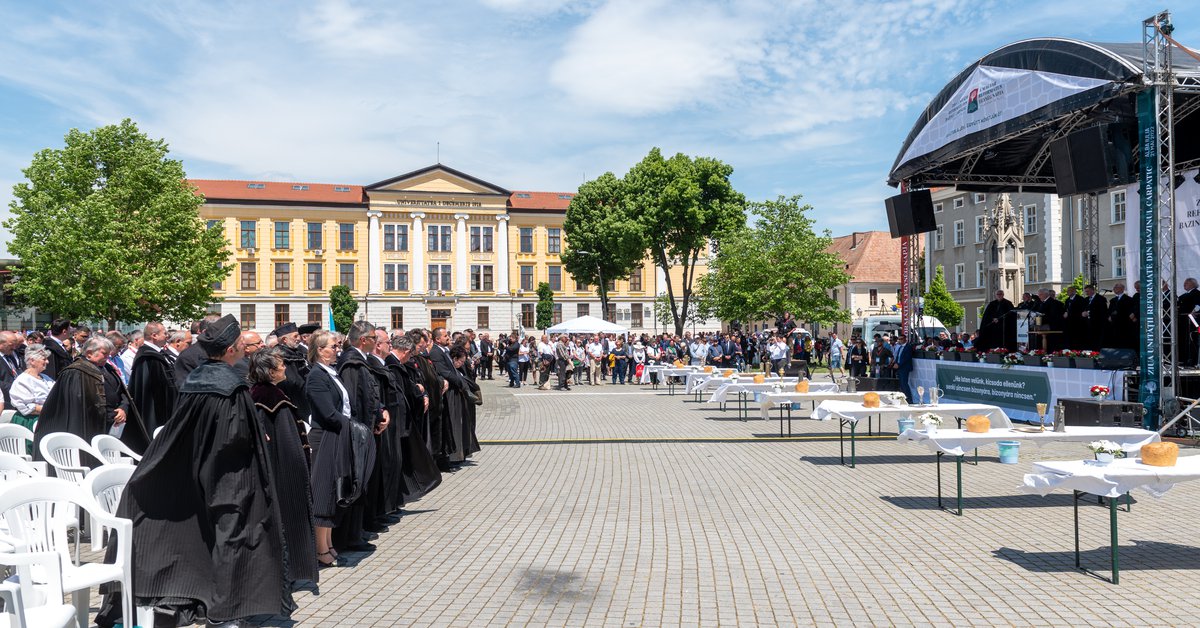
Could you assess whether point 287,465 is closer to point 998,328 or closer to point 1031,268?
point 998,328

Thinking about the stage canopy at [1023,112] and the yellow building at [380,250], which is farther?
the yellow building at [380,250]

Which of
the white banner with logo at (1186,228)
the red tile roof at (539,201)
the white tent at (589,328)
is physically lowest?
the white tent at (589,328)

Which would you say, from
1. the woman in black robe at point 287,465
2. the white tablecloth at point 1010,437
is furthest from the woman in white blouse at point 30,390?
the white tablecloth at point 1010,437

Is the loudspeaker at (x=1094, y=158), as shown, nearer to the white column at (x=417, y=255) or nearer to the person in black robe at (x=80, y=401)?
the person in black robe at (x=80, y=401)

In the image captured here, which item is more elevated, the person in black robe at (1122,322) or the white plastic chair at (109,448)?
Answer: the person in black robe at (1122,322)

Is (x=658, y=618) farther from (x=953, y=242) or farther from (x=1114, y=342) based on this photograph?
(x=953, y=242)

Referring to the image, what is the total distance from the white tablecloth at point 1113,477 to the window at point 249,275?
69876 mm

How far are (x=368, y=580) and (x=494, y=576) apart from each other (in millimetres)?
934

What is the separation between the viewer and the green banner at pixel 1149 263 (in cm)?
1300

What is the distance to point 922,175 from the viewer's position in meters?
20.3

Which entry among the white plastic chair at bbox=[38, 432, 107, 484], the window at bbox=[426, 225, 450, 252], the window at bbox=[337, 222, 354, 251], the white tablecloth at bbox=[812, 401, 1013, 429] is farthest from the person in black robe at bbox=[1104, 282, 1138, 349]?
the window at bbox=[337, 222, 354, 251]

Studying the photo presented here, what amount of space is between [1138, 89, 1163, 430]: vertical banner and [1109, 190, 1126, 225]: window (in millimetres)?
36032

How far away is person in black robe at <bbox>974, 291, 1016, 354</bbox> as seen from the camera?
18.7 meters

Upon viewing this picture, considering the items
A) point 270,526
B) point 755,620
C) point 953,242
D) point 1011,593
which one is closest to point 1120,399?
point 1011,593
